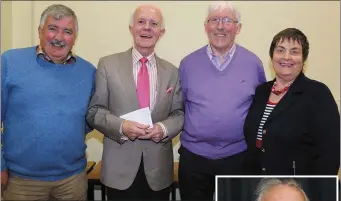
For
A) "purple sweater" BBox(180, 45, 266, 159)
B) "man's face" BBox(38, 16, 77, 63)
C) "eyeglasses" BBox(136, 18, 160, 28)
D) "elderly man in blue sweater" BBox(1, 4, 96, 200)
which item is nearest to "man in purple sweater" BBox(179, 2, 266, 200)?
"purple sweater" BBox(180, 45, 266, 159)

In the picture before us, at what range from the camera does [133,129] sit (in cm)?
172

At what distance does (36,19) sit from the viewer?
9.90ft

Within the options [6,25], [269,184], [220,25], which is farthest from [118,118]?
[6,25]

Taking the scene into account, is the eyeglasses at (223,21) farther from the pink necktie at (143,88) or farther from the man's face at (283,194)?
the man's face at (283,194)

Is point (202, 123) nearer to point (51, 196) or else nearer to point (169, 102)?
point (169, 102)

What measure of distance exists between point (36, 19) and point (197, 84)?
1.86 m

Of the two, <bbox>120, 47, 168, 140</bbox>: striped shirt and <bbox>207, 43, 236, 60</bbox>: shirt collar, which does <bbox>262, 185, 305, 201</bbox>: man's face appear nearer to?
<bbox>120, 47, 168, 140</bbox>: striped shirt

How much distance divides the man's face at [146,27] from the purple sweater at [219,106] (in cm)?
31

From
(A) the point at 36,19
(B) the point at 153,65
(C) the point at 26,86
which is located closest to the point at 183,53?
(B) the point at 153,65

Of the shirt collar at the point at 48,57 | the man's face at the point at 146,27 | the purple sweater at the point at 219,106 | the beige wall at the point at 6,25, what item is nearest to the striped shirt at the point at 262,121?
the purple sweater at the point at 219,106

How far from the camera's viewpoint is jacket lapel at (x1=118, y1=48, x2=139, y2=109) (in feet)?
5.99

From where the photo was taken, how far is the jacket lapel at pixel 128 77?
5.99ft

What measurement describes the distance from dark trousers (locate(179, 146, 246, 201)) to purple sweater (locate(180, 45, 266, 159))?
1.3 inches

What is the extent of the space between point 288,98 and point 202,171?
0.62 meters
